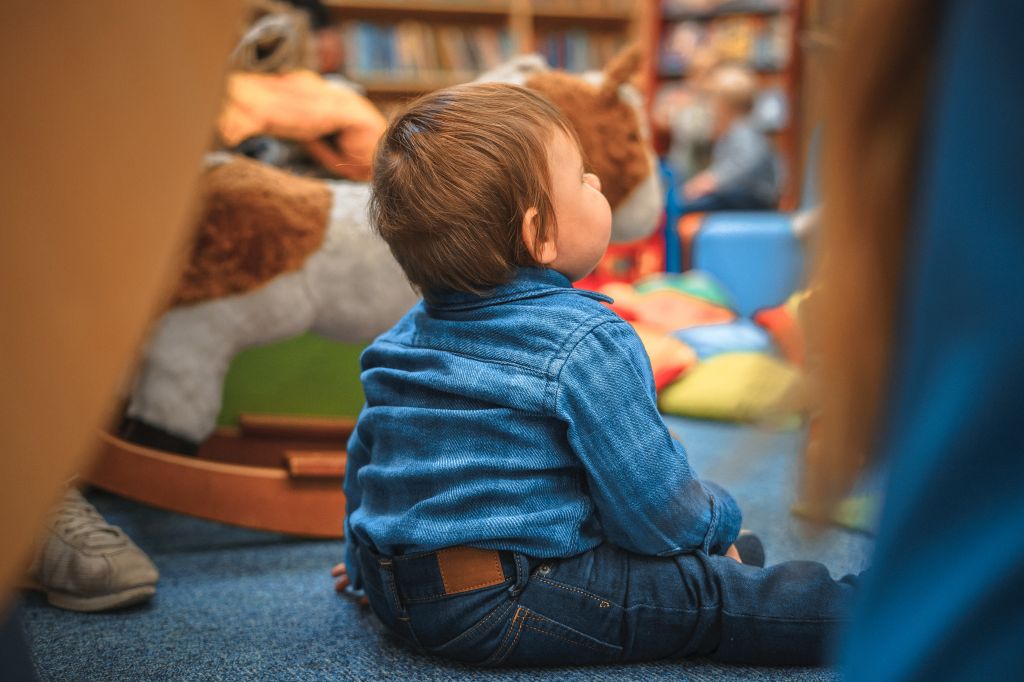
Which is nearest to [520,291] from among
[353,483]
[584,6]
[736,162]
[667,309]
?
[353,483]

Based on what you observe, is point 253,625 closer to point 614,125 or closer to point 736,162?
point 614,125

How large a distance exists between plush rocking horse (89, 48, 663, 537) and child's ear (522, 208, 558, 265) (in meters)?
0.46

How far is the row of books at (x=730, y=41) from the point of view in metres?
4.03

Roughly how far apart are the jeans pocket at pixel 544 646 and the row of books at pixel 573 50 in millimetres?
3432

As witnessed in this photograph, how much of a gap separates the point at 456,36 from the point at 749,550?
10.8ft

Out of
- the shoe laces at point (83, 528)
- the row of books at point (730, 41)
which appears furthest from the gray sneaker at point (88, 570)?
the row of books at point (730, 41)

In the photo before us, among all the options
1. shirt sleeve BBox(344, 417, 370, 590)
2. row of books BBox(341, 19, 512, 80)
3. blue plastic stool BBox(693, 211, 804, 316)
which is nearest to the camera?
shirt sleeve BBox(344, 417, 370, 590)

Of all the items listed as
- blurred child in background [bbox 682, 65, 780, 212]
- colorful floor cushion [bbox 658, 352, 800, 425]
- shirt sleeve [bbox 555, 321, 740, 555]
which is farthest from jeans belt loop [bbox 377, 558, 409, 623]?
blurred child in background [bbox 682, 65, 780, 212]

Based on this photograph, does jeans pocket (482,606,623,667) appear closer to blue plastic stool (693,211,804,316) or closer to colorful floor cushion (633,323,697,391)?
colorful floor cushion (633,323,697,391)

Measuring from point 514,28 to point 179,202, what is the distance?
3692 millimetres

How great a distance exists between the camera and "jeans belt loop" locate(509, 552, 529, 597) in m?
0.69

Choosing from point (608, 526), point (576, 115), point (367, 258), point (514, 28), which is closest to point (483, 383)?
point (608, 526)

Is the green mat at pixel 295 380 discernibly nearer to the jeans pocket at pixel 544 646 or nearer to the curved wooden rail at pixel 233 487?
the curved wooden rail at pixel 233 487

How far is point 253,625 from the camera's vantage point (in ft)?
2.80
